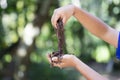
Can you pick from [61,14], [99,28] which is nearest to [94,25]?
[99,28]

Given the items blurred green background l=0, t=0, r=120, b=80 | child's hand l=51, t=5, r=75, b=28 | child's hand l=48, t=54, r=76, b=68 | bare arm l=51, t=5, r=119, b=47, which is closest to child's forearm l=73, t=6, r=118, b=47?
bare arm l=51, t=5, r=119, b=47

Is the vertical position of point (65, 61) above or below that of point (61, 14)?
below

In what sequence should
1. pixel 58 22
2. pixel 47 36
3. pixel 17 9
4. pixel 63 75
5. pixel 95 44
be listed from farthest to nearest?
pixel 95 44
pixel 63 75
pixel 47 36
pixel 17 9
pixel 58 22

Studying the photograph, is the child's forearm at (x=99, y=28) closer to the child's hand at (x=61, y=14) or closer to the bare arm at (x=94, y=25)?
the bare arm at (x=94, y=25)

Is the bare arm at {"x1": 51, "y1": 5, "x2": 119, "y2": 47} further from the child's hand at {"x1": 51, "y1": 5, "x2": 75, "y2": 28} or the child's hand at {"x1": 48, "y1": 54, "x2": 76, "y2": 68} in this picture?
the child's hand at {"x1": 48, "y1": 54, "x2": 76, "y2": 68}

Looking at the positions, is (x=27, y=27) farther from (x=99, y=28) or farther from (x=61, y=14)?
(x=61, y=14)

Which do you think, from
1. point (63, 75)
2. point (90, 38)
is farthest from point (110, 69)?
point (63, 75)

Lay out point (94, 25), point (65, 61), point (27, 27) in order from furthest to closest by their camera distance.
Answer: point (27, 27), point (94, 25), point (65, 61)

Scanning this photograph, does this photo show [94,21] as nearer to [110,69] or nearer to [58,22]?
[58,22]

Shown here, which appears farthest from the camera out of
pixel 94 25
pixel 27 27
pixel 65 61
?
pixel 27 27

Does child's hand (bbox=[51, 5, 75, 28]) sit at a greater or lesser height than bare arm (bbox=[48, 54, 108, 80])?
greater

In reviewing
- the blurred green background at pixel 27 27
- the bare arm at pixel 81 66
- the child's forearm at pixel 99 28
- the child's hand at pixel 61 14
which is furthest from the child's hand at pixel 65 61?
the blurred green background at pixel 27 27
